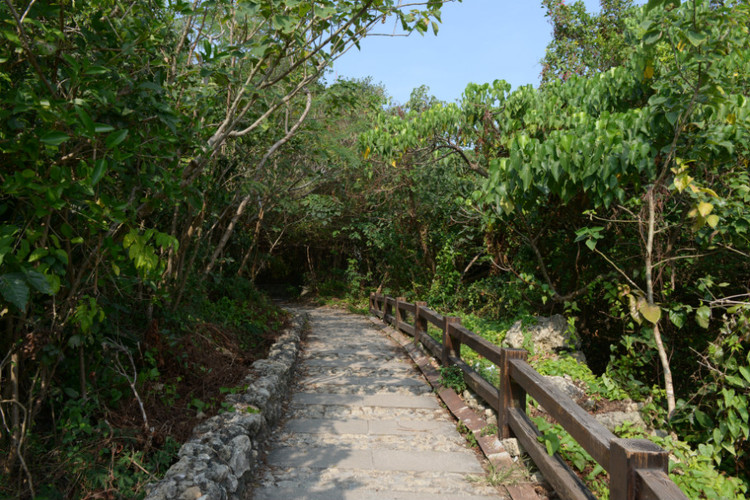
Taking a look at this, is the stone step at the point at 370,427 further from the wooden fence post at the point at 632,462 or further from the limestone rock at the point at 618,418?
the wooden fence post at the point at 632,462

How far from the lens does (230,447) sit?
368cm

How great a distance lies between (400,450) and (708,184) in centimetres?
423

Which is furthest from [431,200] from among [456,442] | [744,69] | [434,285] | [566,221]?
[456,442]

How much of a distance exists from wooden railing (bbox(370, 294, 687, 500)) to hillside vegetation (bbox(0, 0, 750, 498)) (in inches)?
59.3

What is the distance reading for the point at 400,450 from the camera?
4.50m

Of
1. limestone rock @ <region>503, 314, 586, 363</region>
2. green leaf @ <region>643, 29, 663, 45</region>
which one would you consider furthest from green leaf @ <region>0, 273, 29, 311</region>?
limestone rock @ <region>503, 314, 586, 363</region>

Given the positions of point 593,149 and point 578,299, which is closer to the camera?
point 593,149

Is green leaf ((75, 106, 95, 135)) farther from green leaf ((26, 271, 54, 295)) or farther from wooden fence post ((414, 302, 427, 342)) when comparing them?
wooden fence post ((414, 302, 427, 342))

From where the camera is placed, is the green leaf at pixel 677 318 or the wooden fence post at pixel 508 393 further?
the green leaf at pixel 677 318

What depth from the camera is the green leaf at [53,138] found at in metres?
2.30

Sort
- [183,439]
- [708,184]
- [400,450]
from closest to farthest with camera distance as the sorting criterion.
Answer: [183,439], [400,450], [708,184]

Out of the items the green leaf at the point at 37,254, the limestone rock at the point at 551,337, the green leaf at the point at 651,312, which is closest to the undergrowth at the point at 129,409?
the green leaf at the point at 37,254

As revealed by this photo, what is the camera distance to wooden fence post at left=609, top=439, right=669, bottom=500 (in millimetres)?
2424

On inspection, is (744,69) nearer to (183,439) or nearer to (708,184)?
(708,184)
